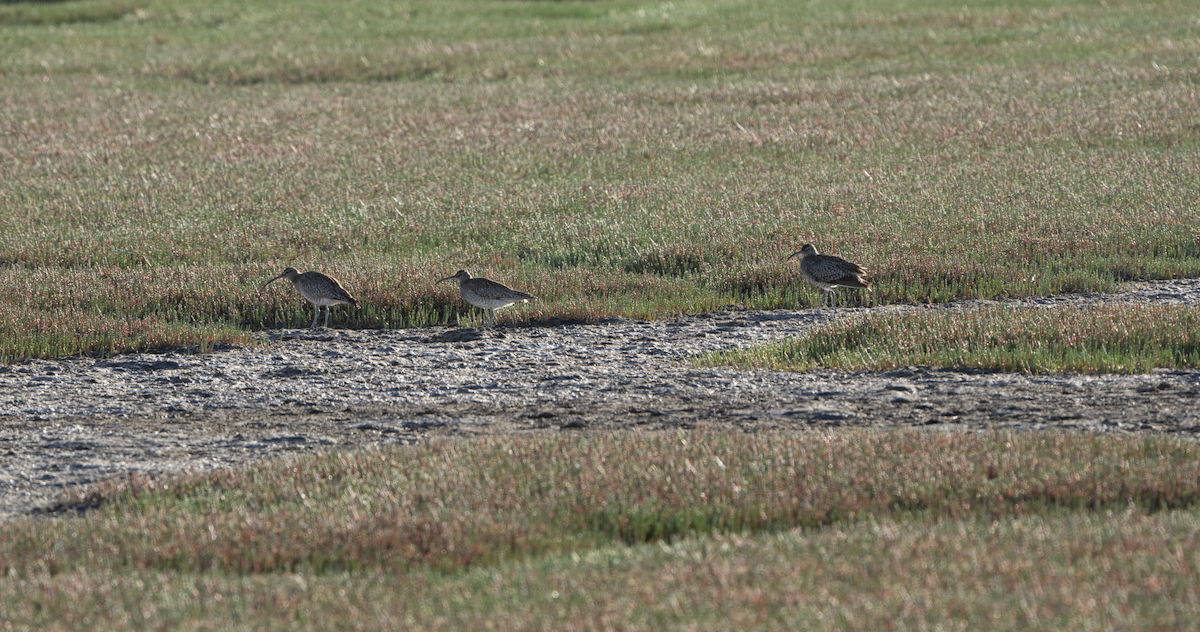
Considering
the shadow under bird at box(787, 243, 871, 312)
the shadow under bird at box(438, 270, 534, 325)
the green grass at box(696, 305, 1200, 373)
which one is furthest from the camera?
the shadow under bird at box(787, 243, 871, 312)

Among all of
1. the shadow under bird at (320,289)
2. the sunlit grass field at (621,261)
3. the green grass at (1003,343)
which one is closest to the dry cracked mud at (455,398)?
the green grass at (1003,343)

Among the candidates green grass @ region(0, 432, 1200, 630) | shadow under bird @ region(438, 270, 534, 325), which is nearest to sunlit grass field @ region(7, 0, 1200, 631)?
green grass @ region(0, 432, 1200, 630)

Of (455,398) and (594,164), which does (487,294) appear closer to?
(455,398)

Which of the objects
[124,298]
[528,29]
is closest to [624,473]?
[124,298]

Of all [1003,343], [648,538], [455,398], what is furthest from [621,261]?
[648,538]

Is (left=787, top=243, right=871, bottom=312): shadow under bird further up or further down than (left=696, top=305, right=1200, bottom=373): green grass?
further up

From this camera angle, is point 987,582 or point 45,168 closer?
point 987,582

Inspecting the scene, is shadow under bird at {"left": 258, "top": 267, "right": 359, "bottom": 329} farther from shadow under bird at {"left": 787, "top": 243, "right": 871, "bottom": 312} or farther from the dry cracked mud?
shadow under bird at {"left": 787, "top": 243, "right": 871, "bottom": 312}

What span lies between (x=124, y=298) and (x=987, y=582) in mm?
11065

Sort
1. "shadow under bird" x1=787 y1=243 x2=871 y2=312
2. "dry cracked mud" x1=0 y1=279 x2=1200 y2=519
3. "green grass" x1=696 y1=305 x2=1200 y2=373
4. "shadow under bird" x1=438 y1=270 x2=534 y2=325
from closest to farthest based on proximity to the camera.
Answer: "dry cracked mud" x1=0 y1=279 x2=1200 y2=519 < "green grass" x1=696 y1=305 x2=1200 y2=373 < "shadow under bird" x1=438 y1=270 x2=534 y2=325 < "shadow under bird" x1=787 y1=243 x2=871 y2=312

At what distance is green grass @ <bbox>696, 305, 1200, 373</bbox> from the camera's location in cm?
1126

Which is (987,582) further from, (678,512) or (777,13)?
(777,13)

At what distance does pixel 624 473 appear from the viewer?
309 inches

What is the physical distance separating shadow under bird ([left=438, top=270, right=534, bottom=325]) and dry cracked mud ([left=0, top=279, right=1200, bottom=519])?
369mm
